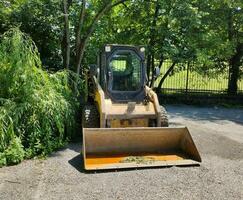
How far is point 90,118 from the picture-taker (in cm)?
894

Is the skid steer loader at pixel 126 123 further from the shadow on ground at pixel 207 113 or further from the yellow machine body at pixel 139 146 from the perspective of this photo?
the shadow on ground at pixel 207 113

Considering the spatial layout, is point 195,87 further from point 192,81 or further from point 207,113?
point 207,113

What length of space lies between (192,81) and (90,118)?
9830 millimetres

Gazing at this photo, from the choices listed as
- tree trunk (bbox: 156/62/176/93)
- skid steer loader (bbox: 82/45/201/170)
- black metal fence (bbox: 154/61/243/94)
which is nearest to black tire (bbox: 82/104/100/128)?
skid steer loader (bbox: 82/45/201/170)

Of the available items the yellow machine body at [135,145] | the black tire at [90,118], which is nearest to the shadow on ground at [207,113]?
the black tire at [90,118]

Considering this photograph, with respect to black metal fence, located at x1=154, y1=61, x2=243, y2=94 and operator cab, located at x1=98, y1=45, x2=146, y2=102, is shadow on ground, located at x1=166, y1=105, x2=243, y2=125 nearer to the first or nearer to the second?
black metal fence, located at x1=154, y1=61, x2=243, y2=94

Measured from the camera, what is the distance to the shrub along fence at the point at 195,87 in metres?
17.2

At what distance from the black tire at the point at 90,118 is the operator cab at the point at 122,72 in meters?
0.56

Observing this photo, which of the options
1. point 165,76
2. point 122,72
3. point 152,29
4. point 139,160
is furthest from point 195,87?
point 139,160

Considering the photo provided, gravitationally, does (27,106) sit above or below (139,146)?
above

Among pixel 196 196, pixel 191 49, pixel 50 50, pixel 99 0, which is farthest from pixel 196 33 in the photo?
pixel 196 196

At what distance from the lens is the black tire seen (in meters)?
8.89

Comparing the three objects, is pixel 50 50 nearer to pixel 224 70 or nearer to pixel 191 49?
pixel 191 49

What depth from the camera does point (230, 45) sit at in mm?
16531
